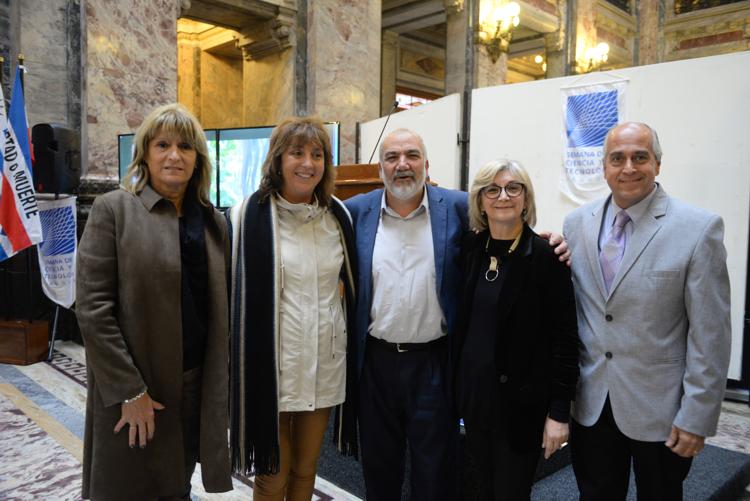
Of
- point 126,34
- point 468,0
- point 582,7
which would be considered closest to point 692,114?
point 126,34

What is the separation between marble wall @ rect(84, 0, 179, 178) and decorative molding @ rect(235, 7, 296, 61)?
147 centimetres

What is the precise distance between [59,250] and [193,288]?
3.71 meters

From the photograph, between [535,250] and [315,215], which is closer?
[535,250]

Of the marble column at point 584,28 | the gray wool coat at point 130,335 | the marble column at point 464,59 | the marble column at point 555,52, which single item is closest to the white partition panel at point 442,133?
the marble column at point 464,59

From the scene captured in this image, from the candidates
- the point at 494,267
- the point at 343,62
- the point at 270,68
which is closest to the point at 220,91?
the point at 270,68

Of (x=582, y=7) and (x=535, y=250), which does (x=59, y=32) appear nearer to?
(x=535, y=250)

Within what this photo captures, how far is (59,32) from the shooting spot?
510 centimetres

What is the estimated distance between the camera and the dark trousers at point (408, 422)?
193 cm

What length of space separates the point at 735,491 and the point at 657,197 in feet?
6.15

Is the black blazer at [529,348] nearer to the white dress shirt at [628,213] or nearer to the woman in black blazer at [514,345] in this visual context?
the woman in black blazer at [514,345]

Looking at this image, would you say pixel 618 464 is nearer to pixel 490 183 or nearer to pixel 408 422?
pixel 408 422

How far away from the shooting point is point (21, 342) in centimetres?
451

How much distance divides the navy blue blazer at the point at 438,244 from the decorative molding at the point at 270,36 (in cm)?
555

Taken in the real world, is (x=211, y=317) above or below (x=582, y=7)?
below
